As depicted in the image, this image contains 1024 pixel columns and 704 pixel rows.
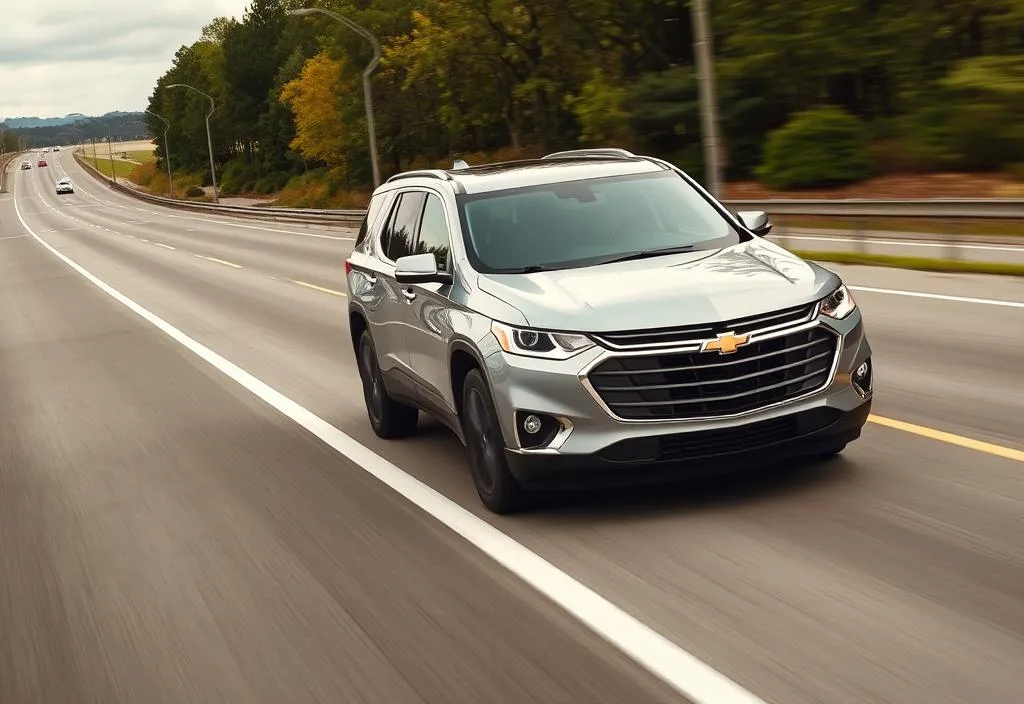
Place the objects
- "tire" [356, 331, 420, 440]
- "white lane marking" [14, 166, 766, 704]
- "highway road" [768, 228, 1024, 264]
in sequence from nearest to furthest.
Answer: "white lane marking" [14, 166, 766, 704] → "tire" [356, 331, 420, 440] → "highway road" [768, 228, 1024, 264]

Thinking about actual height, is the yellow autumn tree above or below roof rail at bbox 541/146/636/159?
above

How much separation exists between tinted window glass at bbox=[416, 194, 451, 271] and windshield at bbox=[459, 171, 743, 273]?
174mm

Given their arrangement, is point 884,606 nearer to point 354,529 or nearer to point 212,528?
point 354,529

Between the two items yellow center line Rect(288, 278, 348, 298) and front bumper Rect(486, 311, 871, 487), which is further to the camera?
yellow center line Rect(288, 278, 348, 298)

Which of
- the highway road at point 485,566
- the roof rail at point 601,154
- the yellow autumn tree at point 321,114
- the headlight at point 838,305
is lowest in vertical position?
the highway road at point 485,566

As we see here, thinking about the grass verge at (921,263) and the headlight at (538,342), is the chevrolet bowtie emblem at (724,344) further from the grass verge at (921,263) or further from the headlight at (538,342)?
the grass verge at (921,263)

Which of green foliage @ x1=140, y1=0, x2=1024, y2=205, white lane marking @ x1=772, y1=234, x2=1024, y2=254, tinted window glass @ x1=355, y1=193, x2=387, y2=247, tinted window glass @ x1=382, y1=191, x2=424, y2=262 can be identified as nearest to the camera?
tinted window glass @ x1=382, y1=191, x2=424, y2=262

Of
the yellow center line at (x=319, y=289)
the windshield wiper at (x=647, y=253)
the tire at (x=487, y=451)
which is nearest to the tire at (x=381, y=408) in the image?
the tire at (x=487, y=451)

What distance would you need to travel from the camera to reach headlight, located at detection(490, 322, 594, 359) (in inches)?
243

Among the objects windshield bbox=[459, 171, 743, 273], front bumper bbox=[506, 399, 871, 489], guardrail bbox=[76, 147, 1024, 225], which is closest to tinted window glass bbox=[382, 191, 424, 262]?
windshield bbox=[459, 171, 743, 273]

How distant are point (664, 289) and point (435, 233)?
6.28 feet

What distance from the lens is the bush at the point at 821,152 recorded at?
33.3m

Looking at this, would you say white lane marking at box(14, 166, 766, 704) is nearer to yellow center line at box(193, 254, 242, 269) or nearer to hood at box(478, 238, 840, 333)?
hood at box(478, 238, 840, 333)

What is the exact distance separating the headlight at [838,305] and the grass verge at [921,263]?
10.0 m
